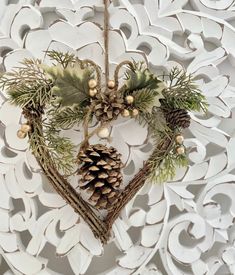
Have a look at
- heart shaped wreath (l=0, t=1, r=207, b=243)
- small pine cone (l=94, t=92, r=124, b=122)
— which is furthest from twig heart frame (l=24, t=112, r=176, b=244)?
small pine cone (l=94, t=92, r=124, b=122)

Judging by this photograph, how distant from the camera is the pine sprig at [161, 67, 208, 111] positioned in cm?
73

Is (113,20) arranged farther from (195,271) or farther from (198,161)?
(195,271)

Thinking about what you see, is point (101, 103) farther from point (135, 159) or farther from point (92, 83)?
point (135, 159)

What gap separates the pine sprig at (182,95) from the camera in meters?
0.73

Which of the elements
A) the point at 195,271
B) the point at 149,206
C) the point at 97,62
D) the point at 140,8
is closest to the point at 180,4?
the point at 140,8

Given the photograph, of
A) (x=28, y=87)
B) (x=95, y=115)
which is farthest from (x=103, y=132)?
(x=28, y=87)

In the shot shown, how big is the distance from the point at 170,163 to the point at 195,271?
210 millimetres

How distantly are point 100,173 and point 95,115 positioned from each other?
9cm

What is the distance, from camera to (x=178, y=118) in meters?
0.74

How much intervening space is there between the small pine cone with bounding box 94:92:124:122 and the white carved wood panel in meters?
0.09

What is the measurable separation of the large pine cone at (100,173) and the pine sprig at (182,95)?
0.40 feet

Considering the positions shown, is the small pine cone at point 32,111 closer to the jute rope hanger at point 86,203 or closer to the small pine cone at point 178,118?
the jute rope hanger at point 86,203

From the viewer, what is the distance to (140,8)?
0.78m

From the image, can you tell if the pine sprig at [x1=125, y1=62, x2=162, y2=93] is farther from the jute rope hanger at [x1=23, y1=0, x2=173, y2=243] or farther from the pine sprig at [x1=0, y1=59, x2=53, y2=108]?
the pine sprig at [x1=0, y1=59, x2=53, y2=108]
